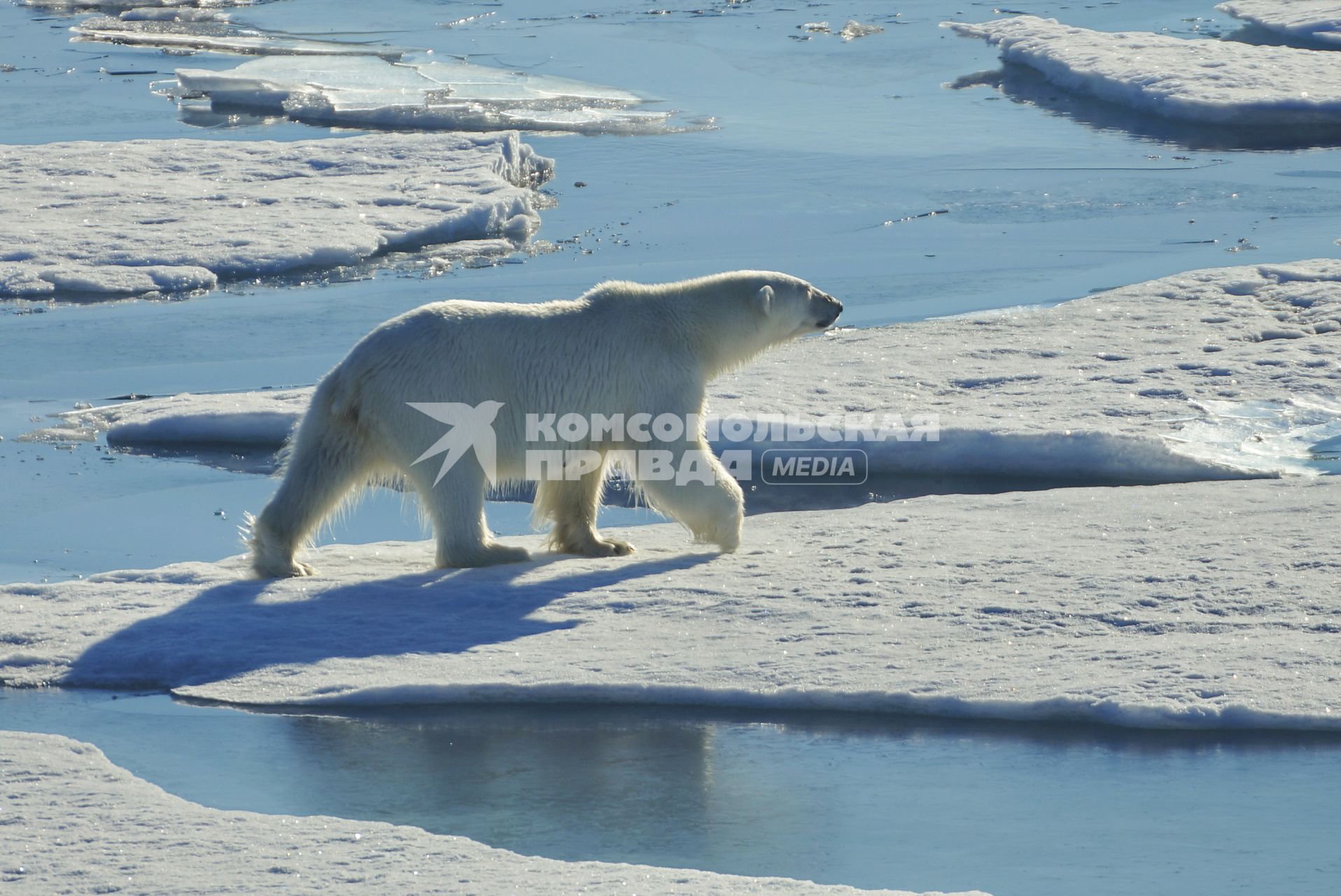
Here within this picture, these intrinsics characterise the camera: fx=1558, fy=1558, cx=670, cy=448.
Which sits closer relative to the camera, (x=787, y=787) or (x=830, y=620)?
(x=787, y=787)

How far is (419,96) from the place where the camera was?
58.5 feet

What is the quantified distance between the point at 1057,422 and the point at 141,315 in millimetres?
6415

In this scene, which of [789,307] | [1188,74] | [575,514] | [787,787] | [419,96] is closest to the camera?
[787,787]

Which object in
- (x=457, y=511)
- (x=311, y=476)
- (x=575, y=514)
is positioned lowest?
(x=575, y=514)

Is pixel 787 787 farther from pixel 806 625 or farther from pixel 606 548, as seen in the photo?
pixel 606 548

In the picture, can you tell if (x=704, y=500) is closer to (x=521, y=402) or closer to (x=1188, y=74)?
(x=521, y=402)

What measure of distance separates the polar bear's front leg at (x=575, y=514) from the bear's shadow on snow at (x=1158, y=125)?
1085 centimetres

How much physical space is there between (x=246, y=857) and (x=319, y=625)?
1587 millimetres

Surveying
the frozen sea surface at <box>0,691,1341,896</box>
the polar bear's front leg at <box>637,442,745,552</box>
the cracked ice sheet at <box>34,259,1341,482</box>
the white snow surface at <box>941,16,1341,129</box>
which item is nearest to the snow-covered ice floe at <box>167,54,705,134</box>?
the white snow surface at <box>941,16,1341,129</box>

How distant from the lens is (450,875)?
3941 millimetres

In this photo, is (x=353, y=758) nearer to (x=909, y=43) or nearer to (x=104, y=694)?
(x=104, y=694)

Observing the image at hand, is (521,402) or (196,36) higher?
(196,36)
